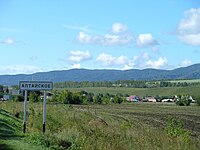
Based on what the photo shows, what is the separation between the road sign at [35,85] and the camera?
17.7 metres

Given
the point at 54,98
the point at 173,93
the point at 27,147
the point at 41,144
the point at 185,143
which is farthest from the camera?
the point at 173,93

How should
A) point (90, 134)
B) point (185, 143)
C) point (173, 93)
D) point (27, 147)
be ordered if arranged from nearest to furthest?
point (27, 147) → point (185, 143) → point (90, 134) → point (173, 93)

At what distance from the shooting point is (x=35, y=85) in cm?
1791

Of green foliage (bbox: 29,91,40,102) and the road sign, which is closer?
the road sign

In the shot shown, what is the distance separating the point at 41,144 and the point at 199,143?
21.0 ft

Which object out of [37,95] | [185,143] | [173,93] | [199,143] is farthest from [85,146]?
[173,93]

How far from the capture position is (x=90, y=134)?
17.0m

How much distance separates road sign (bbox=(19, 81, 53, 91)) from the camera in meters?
17.7

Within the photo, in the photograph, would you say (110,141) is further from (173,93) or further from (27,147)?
(173,93)

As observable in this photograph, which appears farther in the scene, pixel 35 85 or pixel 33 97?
pixel 33 97

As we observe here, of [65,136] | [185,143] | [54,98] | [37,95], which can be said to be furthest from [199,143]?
[54,98]

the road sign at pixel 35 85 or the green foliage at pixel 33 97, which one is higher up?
the road sign at pixel 35 85

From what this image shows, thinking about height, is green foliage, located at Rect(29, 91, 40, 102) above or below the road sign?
below

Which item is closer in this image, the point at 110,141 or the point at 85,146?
the point at 85,146
